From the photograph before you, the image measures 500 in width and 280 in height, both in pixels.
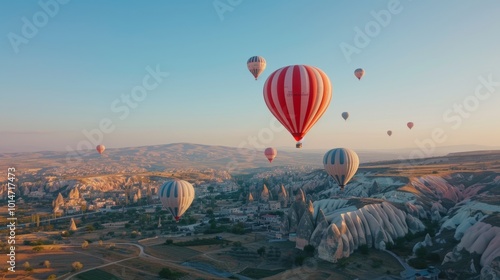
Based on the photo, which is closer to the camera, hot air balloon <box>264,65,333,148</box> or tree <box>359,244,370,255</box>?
hot air balloon <box>264,65,333,148</box>

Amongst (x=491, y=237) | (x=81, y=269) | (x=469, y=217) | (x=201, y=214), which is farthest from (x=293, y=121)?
(x=201, y=214)

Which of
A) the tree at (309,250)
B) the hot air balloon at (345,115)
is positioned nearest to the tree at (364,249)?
the tree at (309,250)

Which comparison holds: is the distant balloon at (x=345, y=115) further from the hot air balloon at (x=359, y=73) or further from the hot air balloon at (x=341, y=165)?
the hot air balloon at (x=341, y=165)

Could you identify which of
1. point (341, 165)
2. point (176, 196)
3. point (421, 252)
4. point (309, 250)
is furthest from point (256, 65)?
point (421, 252)

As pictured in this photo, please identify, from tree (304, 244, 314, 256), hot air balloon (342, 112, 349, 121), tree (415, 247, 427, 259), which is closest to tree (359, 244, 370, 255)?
tree (415, 247, 427, 259)

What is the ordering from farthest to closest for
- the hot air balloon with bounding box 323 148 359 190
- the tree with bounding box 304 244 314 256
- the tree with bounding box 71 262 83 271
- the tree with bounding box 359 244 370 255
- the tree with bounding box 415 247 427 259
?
the tree with bounding box 304 244 314 256 → the tree with bounding box 359 244 370 255 → the hot air balloon with bounding box 323 148 359 190 → the tree with bounding box 415 247 427 259 → the tree with bounding box 71 262 83 271

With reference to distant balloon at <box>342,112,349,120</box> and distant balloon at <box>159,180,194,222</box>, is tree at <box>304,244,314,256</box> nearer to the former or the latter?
distant balloon at <box>159,180,194,222</box>
